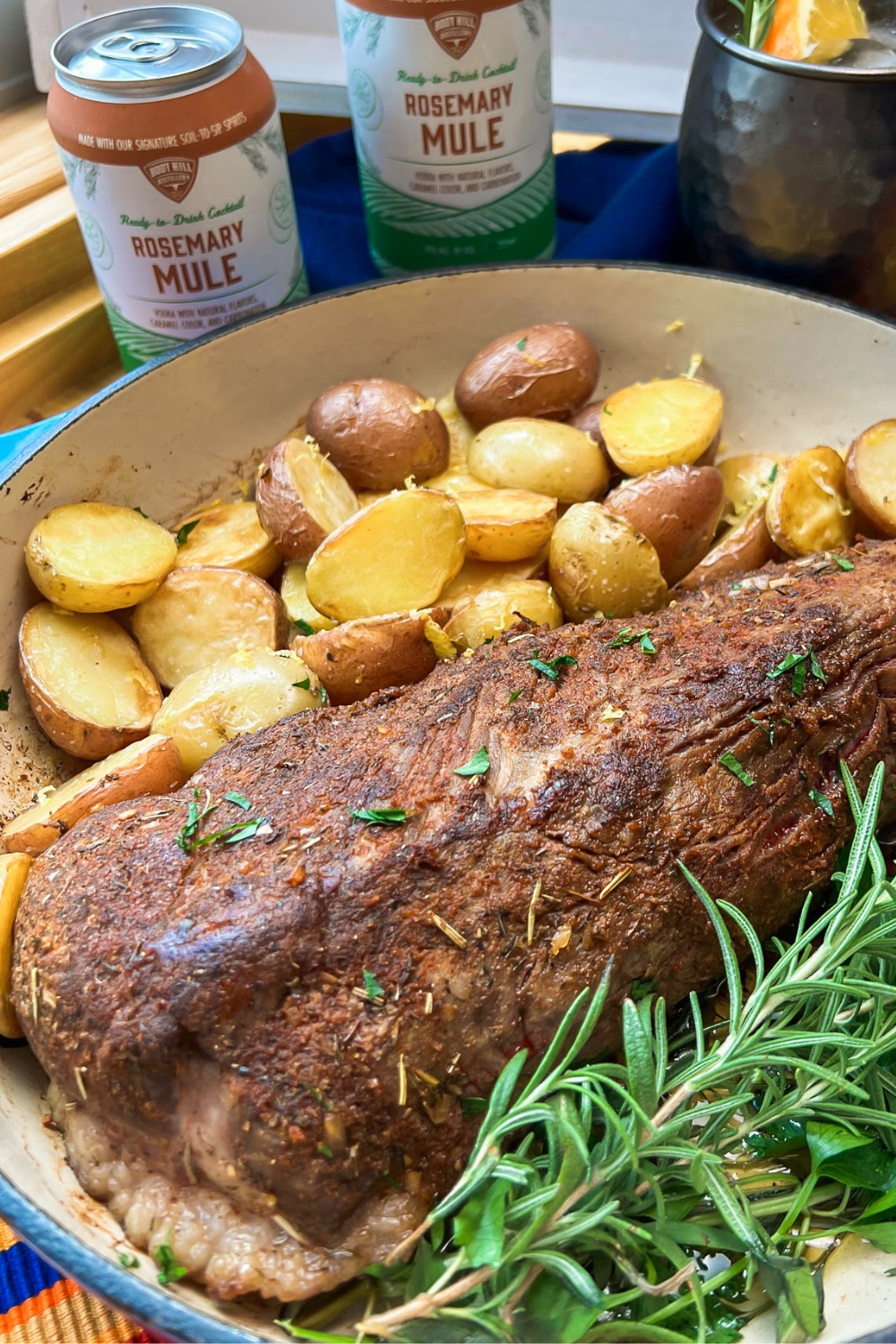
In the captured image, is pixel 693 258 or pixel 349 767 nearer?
pixel 349 767

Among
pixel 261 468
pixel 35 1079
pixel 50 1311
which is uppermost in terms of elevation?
pixel 261 468

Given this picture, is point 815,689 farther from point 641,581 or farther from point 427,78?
point 427,78

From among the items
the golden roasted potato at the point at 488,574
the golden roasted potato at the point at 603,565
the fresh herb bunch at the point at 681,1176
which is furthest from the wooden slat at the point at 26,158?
the fresh herb bunch at the point at 681,1176

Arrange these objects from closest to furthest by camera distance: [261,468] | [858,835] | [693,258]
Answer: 1. [858,835]
2. [261,468]
3. [693,258]

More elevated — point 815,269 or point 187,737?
point 815,269

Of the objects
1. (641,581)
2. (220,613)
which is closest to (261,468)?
(220,613)

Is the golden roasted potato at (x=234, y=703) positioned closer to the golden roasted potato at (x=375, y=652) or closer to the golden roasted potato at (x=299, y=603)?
the golden roasted potato at (x=375, y=652)

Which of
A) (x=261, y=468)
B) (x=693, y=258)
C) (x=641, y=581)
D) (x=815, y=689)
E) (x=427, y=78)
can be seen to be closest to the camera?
(x=815, y=689)
